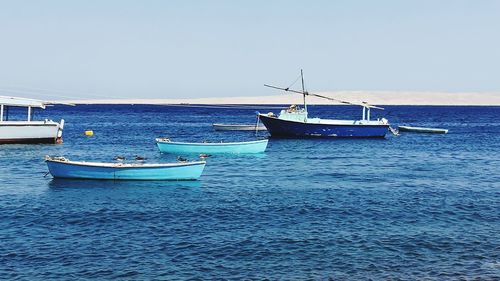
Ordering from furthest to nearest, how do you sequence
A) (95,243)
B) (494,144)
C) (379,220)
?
(494,144), (379,220), (95,243)


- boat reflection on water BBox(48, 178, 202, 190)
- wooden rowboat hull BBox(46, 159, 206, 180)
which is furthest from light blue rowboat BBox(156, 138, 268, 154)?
boat reflection on water BBox(48, 178, 202, 190)

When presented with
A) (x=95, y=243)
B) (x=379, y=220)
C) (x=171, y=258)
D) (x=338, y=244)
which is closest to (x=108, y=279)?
(x=171, y=258)

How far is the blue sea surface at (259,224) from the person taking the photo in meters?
24.9

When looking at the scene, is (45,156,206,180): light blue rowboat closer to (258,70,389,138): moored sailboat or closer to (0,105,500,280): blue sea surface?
(0,105,500,280): blue sea surface

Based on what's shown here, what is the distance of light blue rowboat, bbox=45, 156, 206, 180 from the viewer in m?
46.2

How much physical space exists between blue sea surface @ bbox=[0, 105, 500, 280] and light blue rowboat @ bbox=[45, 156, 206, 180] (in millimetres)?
697

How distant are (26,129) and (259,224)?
49.5 metres

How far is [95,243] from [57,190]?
1613 cm

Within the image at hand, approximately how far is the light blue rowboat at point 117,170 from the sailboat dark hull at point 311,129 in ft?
147

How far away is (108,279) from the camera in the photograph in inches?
919

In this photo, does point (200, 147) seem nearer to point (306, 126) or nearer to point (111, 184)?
point (111, 184)

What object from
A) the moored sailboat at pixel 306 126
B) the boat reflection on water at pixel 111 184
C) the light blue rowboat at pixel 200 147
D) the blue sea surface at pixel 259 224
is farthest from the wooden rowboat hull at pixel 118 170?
the moored sailboat at pixel 306 126

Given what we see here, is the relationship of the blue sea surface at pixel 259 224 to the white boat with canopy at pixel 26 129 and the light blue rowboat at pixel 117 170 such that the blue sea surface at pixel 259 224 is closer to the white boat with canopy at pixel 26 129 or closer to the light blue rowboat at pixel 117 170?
the light blue rowboat at pixel 117 170

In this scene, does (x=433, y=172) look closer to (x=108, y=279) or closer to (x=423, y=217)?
(x=423, y=217)
